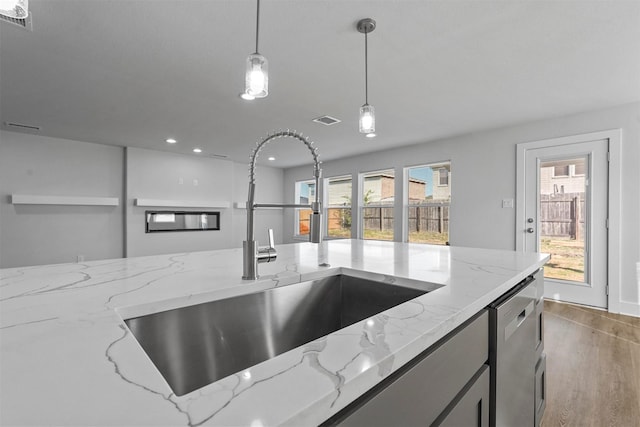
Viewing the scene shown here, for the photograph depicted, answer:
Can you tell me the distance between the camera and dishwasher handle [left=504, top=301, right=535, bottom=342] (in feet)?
3.31

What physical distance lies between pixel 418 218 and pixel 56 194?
234 inches

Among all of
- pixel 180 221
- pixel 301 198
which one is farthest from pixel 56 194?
pixel 301 198

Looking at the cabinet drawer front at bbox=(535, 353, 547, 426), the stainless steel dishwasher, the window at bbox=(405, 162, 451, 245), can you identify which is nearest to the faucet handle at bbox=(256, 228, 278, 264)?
the stainless steel dishwasher

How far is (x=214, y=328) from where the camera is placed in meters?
0.88

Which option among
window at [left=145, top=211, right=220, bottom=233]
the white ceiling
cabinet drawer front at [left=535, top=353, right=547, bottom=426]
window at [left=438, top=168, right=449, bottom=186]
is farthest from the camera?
window at [left=145, top=211, right=220, bottom=233]

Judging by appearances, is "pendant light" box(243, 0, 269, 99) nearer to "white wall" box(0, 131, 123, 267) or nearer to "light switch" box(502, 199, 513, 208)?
→ "light switch" box(502, 199, 513, 208)

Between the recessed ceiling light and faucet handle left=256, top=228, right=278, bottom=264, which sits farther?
the recessed ceiling light

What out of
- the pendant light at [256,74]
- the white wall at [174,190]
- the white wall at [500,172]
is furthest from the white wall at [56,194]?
the pendant light at [256,74]

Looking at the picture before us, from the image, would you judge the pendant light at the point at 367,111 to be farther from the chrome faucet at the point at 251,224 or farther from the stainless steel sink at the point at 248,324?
the stainless steel sink at the point at 248,324

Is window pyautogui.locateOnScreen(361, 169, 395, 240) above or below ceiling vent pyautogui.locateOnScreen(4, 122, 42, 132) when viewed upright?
below

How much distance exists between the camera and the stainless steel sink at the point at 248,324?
0.79 meters

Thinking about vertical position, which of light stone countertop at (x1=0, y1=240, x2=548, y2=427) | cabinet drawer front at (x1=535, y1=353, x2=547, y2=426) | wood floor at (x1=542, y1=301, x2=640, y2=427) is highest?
light stone countertop at (x1=0, y1=240, x2=548, y2=427)

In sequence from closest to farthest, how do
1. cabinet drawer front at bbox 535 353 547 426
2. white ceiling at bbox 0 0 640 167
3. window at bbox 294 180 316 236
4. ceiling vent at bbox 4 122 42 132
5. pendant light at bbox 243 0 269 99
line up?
pendant light at bbox 243 0 269 99
cabinet drawer front at bbox 535 353 547 426
white ceiling at bbox 0 0 640 167
ceiling vent at bbox 4 122 42 132
window at bbox 294 180 316 236

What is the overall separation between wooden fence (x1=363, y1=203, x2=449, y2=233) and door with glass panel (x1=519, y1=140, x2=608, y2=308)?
3.89ft
